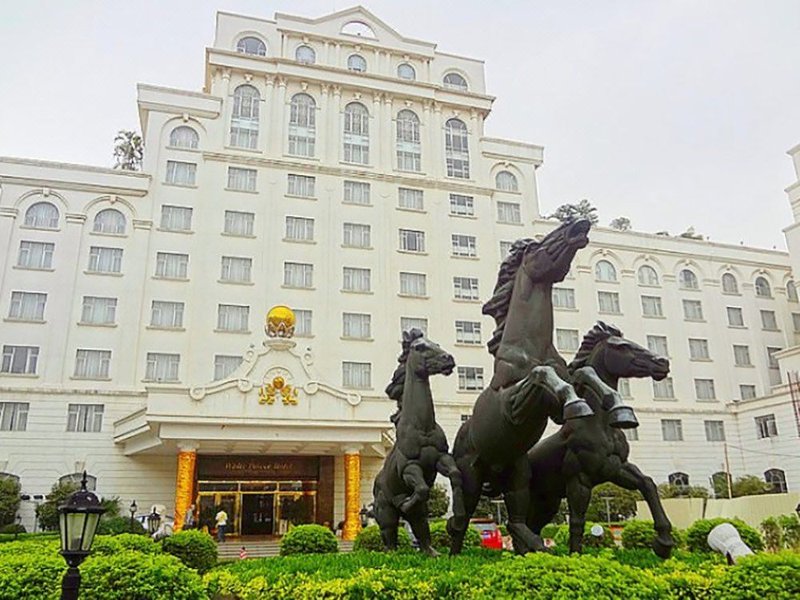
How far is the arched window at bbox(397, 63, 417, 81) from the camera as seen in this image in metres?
37.2

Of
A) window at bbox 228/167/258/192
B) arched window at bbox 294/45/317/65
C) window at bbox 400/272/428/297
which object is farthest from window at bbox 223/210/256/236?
arched window at bbox 294/45/317/65

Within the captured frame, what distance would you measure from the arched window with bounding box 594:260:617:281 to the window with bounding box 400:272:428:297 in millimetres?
10694

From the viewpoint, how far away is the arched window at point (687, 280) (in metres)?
38.6

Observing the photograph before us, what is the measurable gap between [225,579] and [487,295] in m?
27.3

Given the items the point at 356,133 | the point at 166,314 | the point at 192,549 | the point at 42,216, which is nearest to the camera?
the point at 192,549

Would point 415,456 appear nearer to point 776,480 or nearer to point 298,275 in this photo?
point 298,275

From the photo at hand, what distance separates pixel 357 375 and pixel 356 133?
1342cm

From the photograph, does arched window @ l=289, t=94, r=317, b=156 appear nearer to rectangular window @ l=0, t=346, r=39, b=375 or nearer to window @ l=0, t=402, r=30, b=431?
rectangular window @ l=0, t=346, r=39, b=375

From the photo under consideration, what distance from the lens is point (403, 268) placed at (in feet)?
110

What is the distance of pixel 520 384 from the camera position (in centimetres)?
682

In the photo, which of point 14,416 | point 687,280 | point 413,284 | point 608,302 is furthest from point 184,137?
point 687,280

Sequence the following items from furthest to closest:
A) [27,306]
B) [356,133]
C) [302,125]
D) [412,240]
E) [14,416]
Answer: [356,133] < [302,125] < [412,240] < [27,306] < [14,416]

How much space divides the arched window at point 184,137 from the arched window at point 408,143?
1076 cm

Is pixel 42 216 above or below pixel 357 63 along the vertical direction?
below
